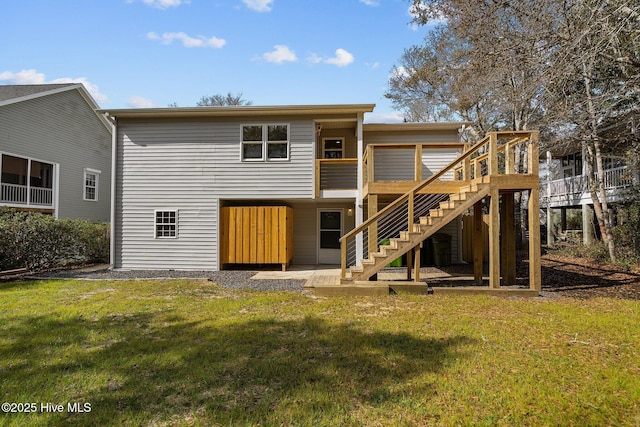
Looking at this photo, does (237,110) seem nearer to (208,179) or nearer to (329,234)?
(208,179)

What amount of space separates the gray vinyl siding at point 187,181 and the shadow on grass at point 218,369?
18.9ft

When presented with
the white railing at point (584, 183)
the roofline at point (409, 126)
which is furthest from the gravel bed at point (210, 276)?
the white railing at point (584, 183)

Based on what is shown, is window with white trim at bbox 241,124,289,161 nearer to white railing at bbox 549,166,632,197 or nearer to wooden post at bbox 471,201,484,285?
wooden post at bbox 471,201,484,285

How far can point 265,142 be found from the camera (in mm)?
10516

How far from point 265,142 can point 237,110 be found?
1.22 meters

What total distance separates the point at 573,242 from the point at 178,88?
664 inches

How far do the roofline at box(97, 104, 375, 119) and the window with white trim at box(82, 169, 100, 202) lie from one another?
8.49m

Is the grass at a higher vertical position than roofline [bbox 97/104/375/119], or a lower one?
lower

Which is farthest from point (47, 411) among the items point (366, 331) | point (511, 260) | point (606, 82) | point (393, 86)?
point (393, 86)

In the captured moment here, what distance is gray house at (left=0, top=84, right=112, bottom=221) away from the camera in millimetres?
13891

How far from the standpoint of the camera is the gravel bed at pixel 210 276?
7836 mm

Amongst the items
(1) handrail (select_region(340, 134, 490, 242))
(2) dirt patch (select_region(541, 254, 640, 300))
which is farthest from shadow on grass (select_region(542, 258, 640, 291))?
(1) handrail (select_region(340, 134, 490, 242))

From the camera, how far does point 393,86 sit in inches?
860

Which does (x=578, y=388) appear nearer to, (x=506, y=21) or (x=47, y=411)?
(x=47, y=411)
